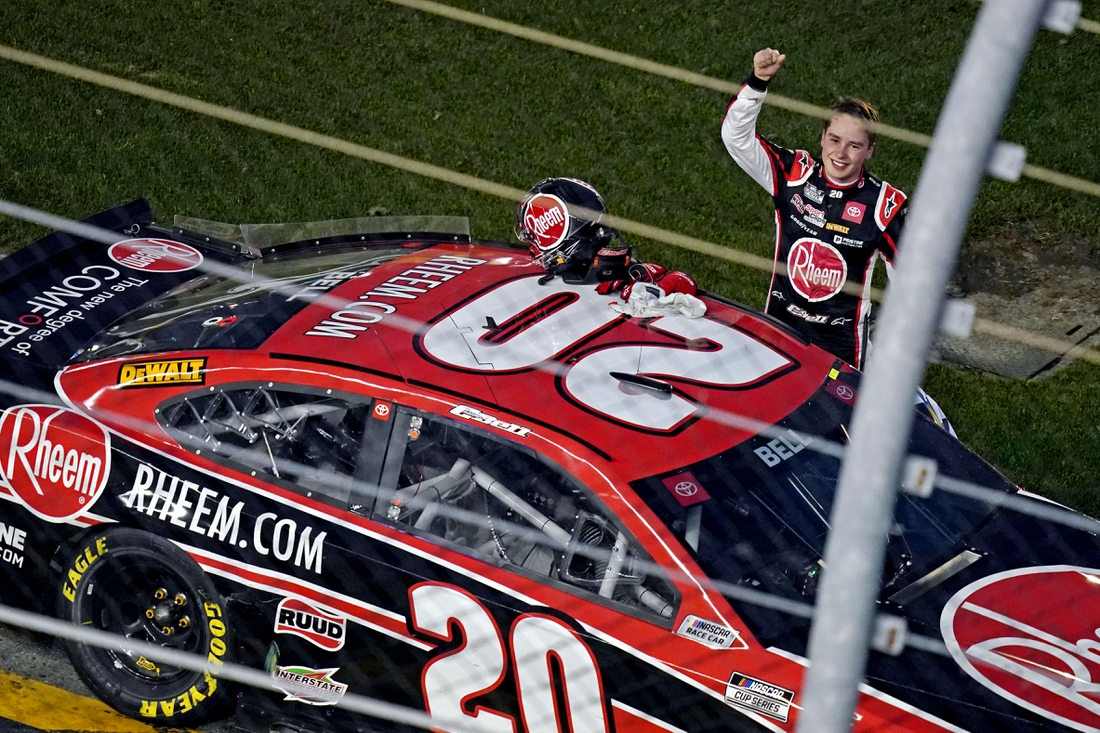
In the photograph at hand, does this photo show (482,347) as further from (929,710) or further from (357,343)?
(929,710)

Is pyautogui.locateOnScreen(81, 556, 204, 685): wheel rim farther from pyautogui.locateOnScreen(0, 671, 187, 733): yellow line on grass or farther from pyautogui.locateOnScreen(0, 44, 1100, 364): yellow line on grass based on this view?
pyautogui.locateOnScreen(0, 44, 1100, 364): yellow line on grass

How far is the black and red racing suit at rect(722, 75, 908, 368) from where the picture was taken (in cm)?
525

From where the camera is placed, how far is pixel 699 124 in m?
8.16

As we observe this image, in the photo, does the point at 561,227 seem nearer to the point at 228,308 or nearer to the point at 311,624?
the point at 228,308

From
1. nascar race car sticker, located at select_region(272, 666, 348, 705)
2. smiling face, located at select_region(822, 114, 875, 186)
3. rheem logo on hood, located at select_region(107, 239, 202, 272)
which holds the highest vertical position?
smiling face, located at select_region(822, 114, 875, 186)

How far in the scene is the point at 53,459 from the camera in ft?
14.1

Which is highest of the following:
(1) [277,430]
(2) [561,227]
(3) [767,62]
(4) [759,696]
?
(3) [767,62]

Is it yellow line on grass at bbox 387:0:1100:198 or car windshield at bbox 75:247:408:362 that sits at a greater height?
yellow line on grass at bbox 387:0:1100:198

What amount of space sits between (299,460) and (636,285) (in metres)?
1.26

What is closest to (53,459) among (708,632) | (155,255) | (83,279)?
(83,279)

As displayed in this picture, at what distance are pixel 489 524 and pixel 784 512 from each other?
2.80ft

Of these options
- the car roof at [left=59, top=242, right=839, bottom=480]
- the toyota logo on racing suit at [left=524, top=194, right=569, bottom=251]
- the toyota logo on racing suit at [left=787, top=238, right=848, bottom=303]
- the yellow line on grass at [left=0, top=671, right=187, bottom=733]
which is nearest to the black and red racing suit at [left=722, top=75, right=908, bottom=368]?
the toyota logo on racing suit at [left=787, top=238, right=848, bottom=303]

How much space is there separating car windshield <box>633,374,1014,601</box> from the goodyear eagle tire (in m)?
1.39

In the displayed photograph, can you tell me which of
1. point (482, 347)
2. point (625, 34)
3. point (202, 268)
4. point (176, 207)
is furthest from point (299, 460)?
point (625, 34)
